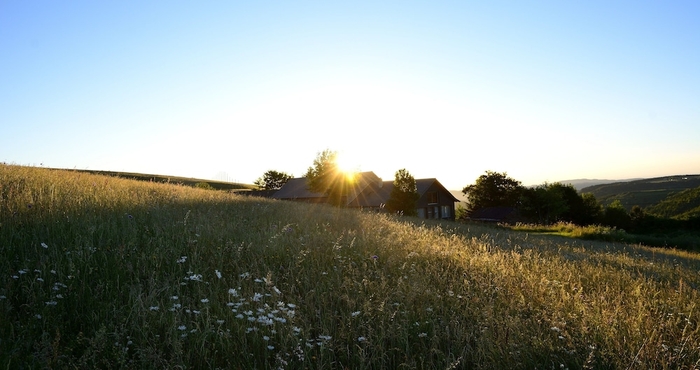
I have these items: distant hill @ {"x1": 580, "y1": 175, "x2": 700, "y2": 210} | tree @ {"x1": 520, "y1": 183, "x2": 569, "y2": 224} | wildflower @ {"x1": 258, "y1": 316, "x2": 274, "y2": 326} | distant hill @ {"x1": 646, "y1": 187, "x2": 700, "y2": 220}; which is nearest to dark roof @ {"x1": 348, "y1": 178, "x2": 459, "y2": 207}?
tree @ {"x1": 520, "y1": 183, "x2": 569, "y2": 224}

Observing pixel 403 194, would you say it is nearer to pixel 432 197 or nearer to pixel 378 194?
pixel 378 194

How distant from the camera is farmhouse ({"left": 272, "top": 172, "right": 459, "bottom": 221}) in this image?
52.7 m

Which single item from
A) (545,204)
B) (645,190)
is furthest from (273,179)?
(645,190)

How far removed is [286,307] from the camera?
4191 mm

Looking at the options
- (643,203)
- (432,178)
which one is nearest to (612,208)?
(432,178)

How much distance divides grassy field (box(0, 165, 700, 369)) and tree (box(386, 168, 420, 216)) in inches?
1349

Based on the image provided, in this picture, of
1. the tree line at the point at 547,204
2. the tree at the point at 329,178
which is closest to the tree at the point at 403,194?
the tree at the point at 329,178

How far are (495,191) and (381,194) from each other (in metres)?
33.6

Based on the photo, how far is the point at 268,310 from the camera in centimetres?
393

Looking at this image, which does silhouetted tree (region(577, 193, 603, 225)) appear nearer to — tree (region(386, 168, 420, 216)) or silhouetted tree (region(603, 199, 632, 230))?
silhouetted tree (region(603, 199, 632, 230))

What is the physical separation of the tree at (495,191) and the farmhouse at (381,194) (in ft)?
62.4

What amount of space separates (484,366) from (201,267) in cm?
310

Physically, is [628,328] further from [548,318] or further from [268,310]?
[268,310]

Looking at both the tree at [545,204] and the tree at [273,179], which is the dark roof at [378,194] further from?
the tree at [273,179]
